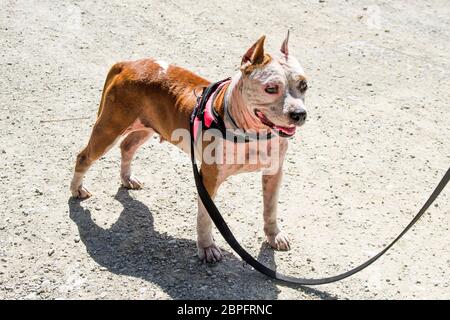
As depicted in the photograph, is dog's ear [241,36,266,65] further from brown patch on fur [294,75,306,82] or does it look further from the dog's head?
brown patch on fur [294,75,306,82]

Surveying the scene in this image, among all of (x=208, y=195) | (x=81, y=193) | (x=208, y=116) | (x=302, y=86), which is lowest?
(x=81, y=193)

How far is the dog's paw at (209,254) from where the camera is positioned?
5473 mm

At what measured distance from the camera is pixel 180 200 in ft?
21.3

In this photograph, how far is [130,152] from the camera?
6434mm

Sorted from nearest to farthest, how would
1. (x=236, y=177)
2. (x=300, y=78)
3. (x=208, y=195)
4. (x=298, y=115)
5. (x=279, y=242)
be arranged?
1. (x=298, y=115)
2. (x=300, y=78)
3. (x=208, y=195)
4. (x=279, y=242)
5. (x=236, y=177)

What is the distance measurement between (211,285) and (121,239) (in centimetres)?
116

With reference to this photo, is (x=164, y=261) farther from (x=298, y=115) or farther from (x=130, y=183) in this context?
(x=298, y=115)

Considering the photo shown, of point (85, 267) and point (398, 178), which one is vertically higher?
point (398, 178)

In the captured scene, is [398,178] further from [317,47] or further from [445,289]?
[317,47]

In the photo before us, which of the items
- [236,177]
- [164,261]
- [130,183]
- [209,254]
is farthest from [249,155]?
[130,183]

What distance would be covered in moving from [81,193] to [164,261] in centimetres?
143

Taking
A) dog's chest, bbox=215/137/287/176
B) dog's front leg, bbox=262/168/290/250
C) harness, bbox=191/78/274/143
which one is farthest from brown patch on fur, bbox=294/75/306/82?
dog's front leg, bbox=262/168/290/250
